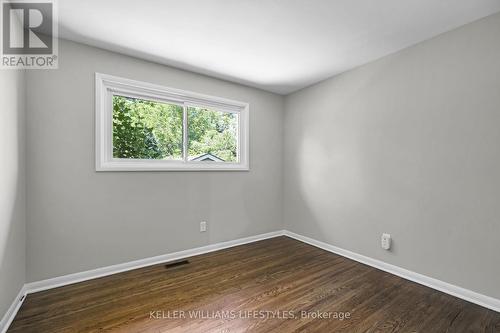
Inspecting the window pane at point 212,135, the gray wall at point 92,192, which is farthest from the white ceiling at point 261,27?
the window pane at point 212,135

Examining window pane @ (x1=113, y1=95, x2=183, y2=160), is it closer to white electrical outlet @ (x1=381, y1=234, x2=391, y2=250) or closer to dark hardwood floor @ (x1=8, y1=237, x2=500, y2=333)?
dark hardwood floor @ (x1=8, y1=237, x2=500, y2=333)

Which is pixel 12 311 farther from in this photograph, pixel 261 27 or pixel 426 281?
pixel 426 281

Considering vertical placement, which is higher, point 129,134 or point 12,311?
point 129,134

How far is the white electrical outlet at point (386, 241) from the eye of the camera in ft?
8.02

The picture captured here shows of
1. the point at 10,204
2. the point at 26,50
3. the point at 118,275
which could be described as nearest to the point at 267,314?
Answer: the point at 118,275

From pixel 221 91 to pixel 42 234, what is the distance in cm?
253

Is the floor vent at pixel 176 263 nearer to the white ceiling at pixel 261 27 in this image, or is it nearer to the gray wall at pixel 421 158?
the gray wall at pixel 421 158

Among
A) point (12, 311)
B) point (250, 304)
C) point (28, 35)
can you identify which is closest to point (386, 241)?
point (250, 304)

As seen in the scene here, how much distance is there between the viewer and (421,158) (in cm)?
221

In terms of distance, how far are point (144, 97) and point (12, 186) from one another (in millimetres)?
1484

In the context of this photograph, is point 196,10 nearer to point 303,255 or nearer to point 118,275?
point 118,275

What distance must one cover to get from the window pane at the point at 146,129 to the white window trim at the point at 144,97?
0.06m

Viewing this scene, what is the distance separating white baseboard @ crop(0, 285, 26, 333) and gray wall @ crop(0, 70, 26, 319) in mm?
47

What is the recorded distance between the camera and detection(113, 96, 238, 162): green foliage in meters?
2.55
